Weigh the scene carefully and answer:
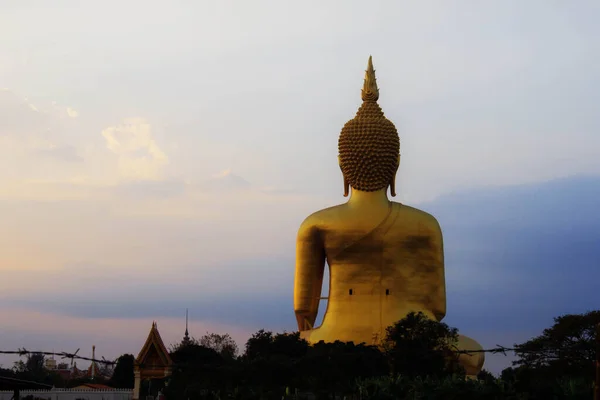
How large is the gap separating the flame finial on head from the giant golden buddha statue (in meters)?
1.18

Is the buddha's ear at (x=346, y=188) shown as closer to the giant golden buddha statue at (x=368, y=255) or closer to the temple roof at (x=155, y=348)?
the giant golden buddha statue at (x=368, y=255)

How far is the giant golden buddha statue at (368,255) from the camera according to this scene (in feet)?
106

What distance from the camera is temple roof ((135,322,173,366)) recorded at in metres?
32.1

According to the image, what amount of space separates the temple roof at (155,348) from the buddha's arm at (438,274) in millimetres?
8356

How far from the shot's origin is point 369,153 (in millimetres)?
32938

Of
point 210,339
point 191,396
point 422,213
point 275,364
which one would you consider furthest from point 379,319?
point 210,339

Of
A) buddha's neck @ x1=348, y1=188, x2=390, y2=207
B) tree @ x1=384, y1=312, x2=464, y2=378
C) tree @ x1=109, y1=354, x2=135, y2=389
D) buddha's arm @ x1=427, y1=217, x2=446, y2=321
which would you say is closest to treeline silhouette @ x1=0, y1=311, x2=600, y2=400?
tree @ x1=384, y1=312, x2=464, y2=378

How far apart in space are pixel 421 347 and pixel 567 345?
4523mm

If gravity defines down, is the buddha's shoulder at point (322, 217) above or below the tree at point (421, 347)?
above

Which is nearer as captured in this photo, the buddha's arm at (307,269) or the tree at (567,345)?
the tree at (567,345)

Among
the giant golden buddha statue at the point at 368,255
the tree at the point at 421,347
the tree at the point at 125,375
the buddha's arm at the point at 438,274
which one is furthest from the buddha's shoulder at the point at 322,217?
the tree at the point at 125,375

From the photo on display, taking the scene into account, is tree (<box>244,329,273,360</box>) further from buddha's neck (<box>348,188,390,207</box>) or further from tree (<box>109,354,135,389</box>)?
tree (<box>109,354,135,389</box>)

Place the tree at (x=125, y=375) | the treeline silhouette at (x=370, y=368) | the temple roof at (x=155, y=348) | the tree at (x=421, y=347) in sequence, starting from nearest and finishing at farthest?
the treeline silhouette at (x=370, y=368) < the tree at (x=421, y=347) < the temple roof at (x=155, y=348) < the tree at (x=125, y=375)

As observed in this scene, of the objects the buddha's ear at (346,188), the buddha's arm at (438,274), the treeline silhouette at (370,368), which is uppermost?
the buddha's ear at (346,188)
